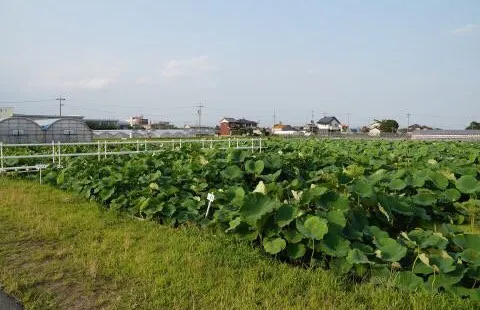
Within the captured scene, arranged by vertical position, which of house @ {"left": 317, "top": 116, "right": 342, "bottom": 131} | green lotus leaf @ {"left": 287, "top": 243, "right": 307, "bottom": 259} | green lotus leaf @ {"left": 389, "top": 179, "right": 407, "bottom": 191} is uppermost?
house @ {"left": 317, "top": 116, "right": 342, "bottom": 131}

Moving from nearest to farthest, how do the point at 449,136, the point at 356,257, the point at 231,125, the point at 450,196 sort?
the point at 356,257
the point at 450,196
the point at 449,136
the point at 231,125

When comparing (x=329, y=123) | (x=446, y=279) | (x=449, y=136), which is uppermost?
(x=329, y=123)

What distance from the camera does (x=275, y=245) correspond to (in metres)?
4.08

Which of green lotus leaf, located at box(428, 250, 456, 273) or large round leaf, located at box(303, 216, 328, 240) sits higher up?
large round leaf, located at box(303, 216, 328, 240)

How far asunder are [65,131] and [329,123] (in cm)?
6695

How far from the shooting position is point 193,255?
167 inches

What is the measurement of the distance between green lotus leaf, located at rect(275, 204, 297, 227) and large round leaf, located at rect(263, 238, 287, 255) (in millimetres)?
164

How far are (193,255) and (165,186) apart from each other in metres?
2.60

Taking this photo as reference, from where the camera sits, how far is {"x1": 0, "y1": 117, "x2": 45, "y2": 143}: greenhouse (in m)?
30.6

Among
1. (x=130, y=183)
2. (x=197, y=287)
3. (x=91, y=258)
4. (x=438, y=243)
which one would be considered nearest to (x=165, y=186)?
(x=130, y=183)

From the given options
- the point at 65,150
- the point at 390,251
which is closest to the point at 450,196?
the point at 390,251

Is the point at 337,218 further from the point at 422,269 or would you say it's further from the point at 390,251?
the point at 422,269

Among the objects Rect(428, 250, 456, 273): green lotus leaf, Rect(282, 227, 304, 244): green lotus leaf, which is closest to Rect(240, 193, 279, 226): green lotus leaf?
Rect(282, 227, 304, 244): green lotus leaf

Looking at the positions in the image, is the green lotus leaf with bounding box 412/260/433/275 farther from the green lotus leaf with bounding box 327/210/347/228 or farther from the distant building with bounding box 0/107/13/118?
the distant building with bounding box 0/107/13/118
